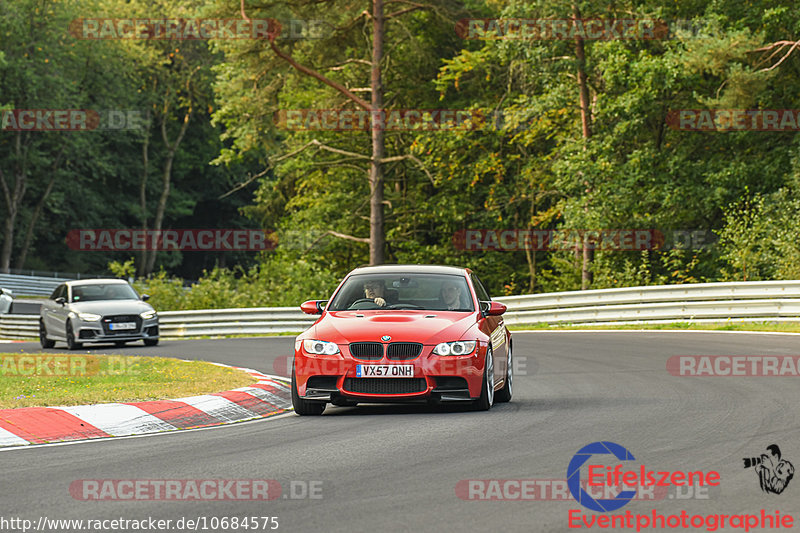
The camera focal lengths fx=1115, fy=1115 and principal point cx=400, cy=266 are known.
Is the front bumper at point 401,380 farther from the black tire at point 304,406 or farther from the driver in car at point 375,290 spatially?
the driver in car at point 375,290

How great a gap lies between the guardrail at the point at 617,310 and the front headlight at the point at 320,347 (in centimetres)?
1473

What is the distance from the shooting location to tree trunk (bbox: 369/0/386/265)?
124 ft

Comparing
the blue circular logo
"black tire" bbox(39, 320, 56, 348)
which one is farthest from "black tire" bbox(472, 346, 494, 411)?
"black tire" bbox(39, 320, 56, 348)

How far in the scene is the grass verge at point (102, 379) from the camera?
11695 mm

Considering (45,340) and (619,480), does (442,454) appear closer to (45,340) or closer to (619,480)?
(619,480)

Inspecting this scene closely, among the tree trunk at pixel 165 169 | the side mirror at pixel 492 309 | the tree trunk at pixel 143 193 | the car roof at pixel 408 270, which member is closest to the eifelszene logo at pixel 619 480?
the side mirror at pixel 492 309

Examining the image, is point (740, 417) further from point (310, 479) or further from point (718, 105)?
point (718, 105)

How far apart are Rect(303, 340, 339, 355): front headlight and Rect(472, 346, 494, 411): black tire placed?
150 centimetres

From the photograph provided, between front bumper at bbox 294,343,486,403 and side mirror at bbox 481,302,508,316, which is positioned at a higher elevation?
side mirror at bbox 481,302,508,316

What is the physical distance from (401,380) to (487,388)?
97 centimetres

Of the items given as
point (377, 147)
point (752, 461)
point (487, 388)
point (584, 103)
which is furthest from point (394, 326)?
point (377, 147)

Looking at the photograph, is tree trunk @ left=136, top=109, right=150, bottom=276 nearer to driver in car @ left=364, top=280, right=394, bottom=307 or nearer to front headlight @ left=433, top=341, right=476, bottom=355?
driver in car @ left=364, top=280, right=394, bottom=307

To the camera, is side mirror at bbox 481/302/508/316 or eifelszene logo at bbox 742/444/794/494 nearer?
eifelszene logo at bbox 742/444/794/494

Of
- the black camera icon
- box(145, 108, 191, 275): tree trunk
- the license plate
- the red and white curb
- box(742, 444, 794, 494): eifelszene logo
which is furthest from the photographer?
box(145, 108, 191, 275): tree trunk
